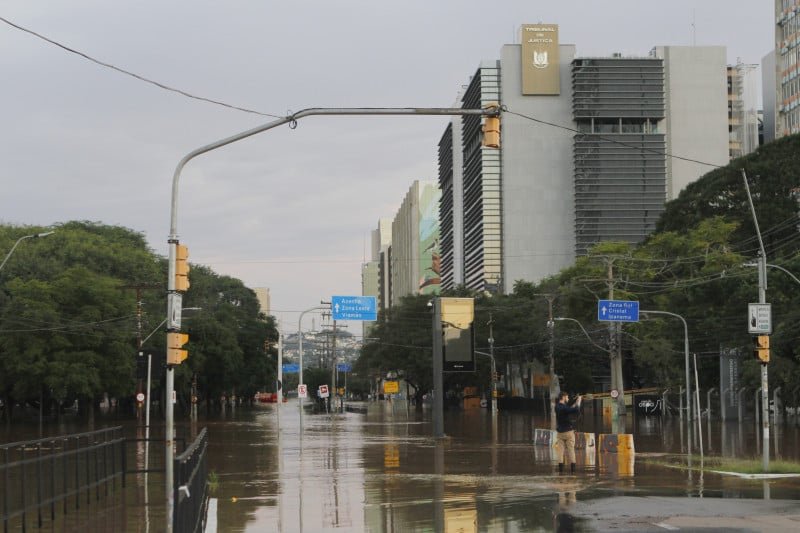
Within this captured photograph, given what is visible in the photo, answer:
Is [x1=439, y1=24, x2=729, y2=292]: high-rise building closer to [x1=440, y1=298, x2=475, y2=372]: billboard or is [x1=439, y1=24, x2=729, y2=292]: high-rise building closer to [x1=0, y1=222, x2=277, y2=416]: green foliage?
[x1=0, y1=222, x2=277, y2=416]: green foliage

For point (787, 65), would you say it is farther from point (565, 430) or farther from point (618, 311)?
point (565, 430)

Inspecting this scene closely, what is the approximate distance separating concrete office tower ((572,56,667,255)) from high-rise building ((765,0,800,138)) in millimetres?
23309

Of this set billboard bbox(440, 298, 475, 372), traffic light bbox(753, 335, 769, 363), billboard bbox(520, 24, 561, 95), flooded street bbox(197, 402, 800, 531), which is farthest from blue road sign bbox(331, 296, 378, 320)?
billboard bbox(520, 24, 561, 95)

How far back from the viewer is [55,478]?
1836 cm

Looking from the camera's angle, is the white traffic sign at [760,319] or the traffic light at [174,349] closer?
the traffic light at [174,349]

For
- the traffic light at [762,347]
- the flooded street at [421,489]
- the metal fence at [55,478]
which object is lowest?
the flooded street at [421,489]

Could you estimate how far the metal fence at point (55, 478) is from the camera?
1633 centimetres

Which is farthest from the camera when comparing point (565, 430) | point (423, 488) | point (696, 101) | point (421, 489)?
point (696, 101)

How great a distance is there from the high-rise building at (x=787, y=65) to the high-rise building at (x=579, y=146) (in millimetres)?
23069

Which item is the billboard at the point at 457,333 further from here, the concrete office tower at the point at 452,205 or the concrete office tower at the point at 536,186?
the concrete office tower at the point at 452,205

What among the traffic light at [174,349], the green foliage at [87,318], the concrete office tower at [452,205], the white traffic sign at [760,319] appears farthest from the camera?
the concrete office tower at [452,205]

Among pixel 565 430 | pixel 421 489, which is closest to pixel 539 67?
pixel 565 430

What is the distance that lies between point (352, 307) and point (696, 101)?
9725cm

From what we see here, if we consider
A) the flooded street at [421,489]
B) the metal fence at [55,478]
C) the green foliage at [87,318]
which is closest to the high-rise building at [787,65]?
the green foliage at [87,318]
